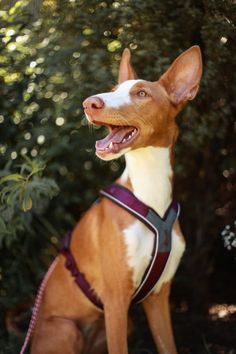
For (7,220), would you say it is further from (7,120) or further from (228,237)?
(228,237)

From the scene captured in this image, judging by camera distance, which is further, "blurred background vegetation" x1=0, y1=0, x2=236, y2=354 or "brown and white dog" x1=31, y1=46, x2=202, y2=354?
"blurred background vegetation" x1=0, y1=0, x2=236, y2=354

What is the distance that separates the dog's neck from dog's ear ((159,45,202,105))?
295 millimetres

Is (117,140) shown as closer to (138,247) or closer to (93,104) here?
(93,104)

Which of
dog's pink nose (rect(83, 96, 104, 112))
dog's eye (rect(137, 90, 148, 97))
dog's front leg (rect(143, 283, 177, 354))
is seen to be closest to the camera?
dog's pink nose (rect(83, 96, 104, 112))

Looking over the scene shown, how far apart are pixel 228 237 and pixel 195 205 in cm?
56

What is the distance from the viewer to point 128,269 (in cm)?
364

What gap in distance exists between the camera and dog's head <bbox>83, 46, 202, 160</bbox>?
3.38 m

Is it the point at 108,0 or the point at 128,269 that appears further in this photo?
the point at 108,0

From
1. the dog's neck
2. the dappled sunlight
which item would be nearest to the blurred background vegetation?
the dappled sunlight

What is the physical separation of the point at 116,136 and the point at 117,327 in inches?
39.5

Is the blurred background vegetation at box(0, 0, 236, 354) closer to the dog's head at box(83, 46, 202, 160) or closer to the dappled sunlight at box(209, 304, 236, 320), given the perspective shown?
the dappled sunlight at box(209, 304, 236, 320)

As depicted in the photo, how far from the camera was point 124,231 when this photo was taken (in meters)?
3.66

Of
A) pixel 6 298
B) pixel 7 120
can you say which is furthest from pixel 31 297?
pixel 7 120

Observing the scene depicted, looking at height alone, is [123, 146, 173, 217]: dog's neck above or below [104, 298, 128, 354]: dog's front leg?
above
